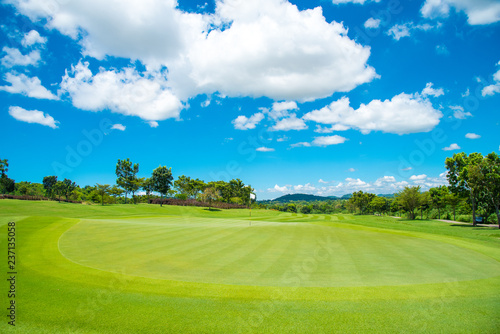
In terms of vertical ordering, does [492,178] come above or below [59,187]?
above

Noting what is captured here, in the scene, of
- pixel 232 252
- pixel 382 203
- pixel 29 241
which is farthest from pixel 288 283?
pixel 382 203

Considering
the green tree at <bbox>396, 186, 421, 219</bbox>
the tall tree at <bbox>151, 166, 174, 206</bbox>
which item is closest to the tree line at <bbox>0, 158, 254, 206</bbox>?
the tall tree at <bbox>151, 166, 174, 206</bbox>

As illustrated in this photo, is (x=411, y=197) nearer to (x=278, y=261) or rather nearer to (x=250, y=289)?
(x=278, y=261)

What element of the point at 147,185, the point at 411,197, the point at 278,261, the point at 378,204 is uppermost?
the point at 147,185

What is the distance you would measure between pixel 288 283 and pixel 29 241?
15.8 meters

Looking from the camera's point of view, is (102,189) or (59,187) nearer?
(102,189)

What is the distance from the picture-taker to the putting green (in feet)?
29.3

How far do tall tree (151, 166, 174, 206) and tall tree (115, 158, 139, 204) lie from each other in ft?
18.9

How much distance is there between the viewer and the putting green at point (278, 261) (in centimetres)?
895

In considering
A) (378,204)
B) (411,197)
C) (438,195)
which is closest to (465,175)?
(411,197)

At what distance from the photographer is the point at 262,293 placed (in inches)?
294

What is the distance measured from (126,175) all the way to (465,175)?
81798mm

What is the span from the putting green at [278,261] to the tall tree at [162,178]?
206ft

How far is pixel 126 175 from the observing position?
72688mm
